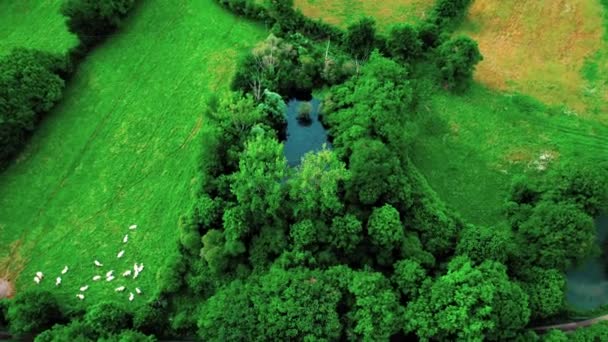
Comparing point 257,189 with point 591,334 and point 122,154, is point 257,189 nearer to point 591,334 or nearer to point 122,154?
point 122,154

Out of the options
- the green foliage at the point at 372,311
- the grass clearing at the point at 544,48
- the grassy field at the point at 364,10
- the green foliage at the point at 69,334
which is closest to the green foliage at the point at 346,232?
the green foliage at the point at 372,311

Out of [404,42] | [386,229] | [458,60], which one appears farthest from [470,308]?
[404,42]

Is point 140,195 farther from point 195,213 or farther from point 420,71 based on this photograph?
point 420,71

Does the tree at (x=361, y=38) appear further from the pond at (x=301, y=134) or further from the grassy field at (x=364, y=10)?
the pond at (x=301, y=134)

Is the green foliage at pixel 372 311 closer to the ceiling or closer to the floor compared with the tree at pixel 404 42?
closer to the floor

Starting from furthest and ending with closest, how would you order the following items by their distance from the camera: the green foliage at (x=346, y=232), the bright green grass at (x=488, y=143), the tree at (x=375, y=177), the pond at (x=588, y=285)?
the bright green grass at (x=488, y=143)
the pond at (x=588, y=285)
the tree at (x=375, y=177)
the green foliage at (x=346, y=232)

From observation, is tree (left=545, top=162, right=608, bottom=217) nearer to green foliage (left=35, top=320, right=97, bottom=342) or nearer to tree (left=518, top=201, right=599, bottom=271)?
tree (left=518, top=201, right=599, bottom=271)

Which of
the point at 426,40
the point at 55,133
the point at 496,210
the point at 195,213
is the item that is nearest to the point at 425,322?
the point at 496,210
